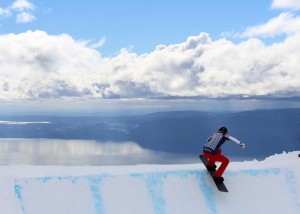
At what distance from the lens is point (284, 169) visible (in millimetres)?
13750

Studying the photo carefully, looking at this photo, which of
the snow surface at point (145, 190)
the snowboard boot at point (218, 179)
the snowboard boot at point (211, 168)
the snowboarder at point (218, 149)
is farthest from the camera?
the snowboard boot at point (211, 168)

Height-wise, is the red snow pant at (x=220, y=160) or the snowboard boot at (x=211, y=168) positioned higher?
the red snow pant at (x=220, y=160)

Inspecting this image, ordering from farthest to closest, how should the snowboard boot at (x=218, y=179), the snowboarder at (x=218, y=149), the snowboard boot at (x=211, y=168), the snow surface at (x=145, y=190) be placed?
the snowboard boot at (x=211, y=168) < the snowboard boot at (x=218, y=179) < the snowboarder at (x=218, y=149) < the snow surface at (x=145, y=190)

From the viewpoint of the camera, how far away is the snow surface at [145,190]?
1083 cm

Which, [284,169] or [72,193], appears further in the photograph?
[284,169]

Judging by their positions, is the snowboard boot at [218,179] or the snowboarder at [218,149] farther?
the snowboard boot at [218,179]

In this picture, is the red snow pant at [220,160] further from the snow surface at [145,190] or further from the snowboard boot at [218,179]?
the snow surface at [145,190]

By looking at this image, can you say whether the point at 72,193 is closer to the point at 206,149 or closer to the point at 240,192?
the point at 206,149

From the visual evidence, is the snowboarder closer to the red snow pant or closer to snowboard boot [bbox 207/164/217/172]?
the red snow pant

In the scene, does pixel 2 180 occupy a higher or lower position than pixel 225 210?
higher

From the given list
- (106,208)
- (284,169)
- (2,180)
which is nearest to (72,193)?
(106,208)

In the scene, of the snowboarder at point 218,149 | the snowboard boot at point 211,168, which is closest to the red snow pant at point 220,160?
the snowboarder at point 218,149

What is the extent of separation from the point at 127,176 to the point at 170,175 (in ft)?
4.71

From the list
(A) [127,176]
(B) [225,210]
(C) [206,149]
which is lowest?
(B) [225,210]
